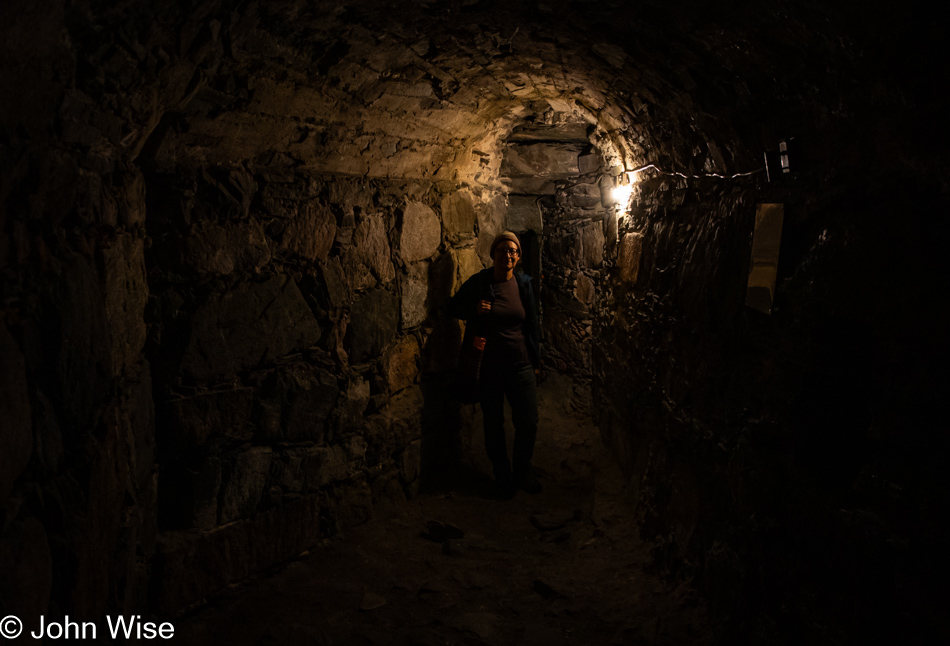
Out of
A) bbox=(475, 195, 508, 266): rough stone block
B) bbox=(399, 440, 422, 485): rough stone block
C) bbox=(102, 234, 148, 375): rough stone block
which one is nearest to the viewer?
bbox=(102, 234, 148, 375): rough stone block

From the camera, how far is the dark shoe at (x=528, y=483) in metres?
3.83

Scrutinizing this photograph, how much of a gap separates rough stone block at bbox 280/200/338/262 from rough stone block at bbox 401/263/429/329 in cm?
64

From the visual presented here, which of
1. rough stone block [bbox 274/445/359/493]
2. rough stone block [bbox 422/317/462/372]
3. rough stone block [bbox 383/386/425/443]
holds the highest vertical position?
rough stone block [bbox 422/317/462/372]

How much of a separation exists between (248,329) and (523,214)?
2.78 m

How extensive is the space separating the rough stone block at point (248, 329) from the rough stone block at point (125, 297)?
24 centimetres

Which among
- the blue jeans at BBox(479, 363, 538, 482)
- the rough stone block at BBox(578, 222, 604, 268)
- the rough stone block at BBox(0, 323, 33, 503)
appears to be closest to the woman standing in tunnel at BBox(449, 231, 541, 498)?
the blue jeans at BBox(479, 363, 538, 482)

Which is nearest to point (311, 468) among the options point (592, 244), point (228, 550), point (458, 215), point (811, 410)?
point (228, 550)

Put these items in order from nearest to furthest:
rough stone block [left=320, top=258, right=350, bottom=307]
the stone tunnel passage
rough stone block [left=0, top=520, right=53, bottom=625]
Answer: rough stone block [left=0, top=520, right=53, bottom=625]
the stone tunnel passage
rough stone block [left=320, top=258, right=350, bottom=307]

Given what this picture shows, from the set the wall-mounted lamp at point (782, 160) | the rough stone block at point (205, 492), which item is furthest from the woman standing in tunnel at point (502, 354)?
the wall-mounted lamp at point (782, 160)

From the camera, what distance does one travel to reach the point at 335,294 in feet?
9.83

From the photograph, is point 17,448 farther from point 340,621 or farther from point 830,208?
point 830,208

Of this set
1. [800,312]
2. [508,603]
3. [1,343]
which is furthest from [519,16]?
[508,603]

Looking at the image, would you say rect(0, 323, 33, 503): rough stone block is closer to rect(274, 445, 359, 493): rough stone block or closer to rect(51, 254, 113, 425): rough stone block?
rect(51, 254, 113, 425): rough stone block

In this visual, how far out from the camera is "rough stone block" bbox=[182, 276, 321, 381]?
240 centimetres
